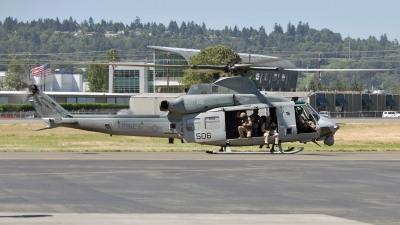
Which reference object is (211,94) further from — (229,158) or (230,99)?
(229,158)

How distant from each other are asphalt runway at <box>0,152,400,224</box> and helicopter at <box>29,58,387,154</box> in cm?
310

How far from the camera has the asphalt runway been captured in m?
13.5

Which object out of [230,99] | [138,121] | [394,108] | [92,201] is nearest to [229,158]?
[230,99]

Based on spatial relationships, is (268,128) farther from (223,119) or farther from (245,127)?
(223,119)

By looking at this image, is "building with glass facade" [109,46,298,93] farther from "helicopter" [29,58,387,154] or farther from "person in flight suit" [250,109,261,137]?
"person in flight suit" [250,109,261,137]

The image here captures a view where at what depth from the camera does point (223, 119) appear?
2952 cm

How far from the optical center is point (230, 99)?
97.0ft

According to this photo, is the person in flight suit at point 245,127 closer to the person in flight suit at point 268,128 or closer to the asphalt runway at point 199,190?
the person in flight suit at point 268,128

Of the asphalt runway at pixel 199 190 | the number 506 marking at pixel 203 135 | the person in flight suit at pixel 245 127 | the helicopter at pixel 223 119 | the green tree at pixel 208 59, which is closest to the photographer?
the asphalt runway at pixel 199 190

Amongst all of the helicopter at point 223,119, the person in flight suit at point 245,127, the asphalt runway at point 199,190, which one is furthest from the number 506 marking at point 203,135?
the asphalt runway at point 199,190

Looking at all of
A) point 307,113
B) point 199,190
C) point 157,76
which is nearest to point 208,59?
point 157,76

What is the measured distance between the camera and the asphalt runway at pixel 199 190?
44.3 ft

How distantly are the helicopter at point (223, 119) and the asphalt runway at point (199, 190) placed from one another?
3099 millimetres

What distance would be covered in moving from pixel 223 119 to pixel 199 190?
12269mm
